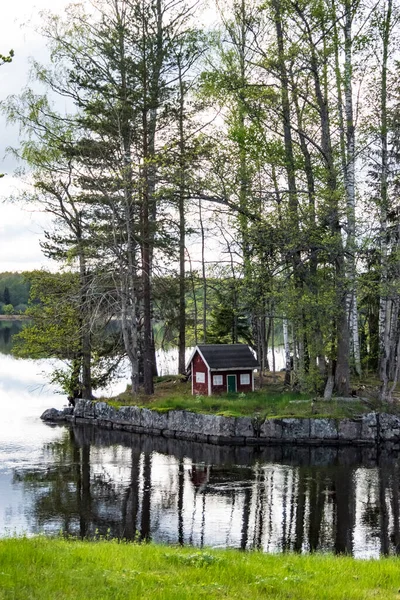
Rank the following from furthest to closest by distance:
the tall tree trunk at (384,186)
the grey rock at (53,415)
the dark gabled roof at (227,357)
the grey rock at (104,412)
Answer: the grey rock at (53,415), the grey rock at (104,412), the dark gabled roof at (227,357), the tall tree trunk at (384,186)

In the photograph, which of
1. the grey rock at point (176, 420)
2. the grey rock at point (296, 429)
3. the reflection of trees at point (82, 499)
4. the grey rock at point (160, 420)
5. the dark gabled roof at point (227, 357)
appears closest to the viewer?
the reflection of trees at point (82, 499)

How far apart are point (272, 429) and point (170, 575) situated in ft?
59.9

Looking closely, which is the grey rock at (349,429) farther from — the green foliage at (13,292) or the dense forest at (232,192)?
the green foliage at (13,292)

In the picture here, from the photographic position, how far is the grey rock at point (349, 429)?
26938mm

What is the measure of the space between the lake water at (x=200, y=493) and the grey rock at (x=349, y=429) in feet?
3.18

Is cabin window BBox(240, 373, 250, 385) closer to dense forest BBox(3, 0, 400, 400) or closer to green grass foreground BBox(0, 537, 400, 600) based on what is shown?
dense forest BBox(3, 0, 400, 400)

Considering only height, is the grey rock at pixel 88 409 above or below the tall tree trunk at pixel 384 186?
below

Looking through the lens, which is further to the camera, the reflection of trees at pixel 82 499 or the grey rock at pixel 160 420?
the grey rock at pixel 160 420

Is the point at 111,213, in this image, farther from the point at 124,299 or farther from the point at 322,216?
the point at 322,216

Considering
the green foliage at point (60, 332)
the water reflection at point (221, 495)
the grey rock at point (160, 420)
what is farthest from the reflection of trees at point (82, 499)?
the green foliage at point (60, 332)

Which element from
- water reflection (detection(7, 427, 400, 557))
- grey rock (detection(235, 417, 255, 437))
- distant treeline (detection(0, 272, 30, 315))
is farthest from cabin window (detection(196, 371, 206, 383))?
distant treeline (detection(0, 272, 30, 315))

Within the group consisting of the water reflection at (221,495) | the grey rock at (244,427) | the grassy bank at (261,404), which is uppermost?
the grassy bank at (261,404)

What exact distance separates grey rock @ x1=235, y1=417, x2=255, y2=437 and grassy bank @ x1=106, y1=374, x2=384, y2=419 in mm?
313

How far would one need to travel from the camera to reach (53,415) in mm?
34562
